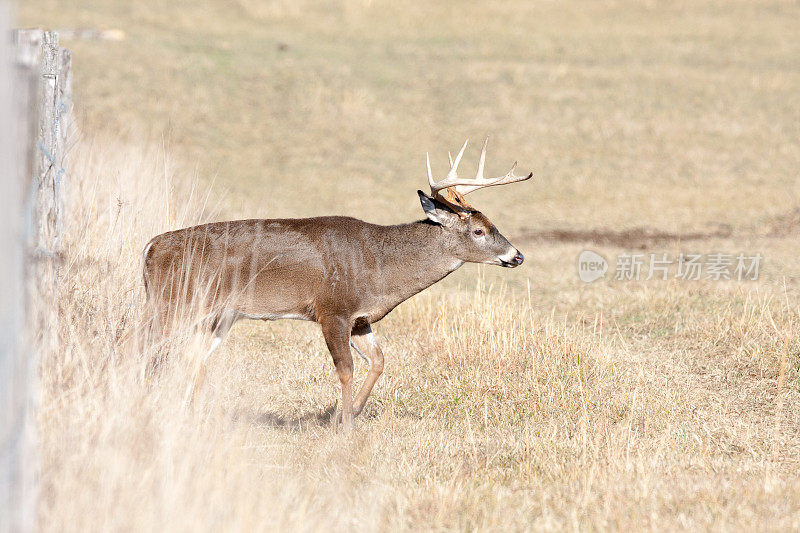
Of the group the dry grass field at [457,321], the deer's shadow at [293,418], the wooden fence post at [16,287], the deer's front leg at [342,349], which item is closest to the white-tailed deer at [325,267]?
the deer's front leg at [342,349]

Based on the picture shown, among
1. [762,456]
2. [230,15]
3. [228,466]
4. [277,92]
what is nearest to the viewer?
[228,466]

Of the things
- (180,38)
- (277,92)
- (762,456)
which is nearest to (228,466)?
(762,456)

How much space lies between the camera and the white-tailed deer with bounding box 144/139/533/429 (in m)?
7.91

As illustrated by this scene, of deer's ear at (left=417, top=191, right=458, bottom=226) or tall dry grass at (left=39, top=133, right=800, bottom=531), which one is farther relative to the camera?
deer's ear at (left=417, top=191, right=458, bottom=226)

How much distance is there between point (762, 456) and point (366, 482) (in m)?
2.82

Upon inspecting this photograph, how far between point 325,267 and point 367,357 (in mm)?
945

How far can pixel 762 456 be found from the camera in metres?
7.14

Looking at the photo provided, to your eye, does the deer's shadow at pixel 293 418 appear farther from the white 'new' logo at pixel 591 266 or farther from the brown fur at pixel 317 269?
the white 'new' logo at pixel 591 266

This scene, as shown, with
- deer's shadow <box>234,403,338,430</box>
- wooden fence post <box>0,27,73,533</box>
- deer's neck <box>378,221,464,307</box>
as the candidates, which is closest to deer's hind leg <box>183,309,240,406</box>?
deer's shadow <box>234,403,338,430</box>

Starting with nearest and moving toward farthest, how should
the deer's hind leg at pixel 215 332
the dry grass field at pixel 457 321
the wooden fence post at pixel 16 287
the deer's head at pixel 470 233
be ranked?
the wooden fence post at pixel 16 287, the dry grass field at pixel 457 321, the deer's hind leg at pixel 215 332, the deer's head at pixel 470 233

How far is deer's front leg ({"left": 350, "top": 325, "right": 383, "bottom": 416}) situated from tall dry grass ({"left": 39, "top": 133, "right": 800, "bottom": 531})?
0.21m

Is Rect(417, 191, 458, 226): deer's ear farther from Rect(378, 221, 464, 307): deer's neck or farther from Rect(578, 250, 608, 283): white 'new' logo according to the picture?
Rect(578, 250, 608, 283): white 'new' logo

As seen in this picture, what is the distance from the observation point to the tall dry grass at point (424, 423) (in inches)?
215

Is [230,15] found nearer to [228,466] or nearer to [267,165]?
[267,165]
